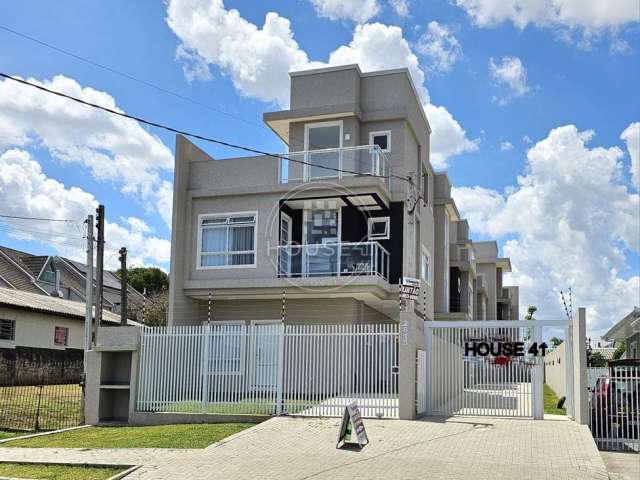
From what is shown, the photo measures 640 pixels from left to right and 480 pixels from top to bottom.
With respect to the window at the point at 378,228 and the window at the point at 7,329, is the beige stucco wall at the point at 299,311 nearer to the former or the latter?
the window at the point at 378,228

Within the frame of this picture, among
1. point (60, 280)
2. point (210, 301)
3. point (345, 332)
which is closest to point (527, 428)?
point (345, 332)

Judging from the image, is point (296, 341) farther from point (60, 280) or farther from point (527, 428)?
point (60, 280)

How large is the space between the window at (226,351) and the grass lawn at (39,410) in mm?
3982

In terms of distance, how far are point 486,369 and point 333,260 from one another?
6.98m

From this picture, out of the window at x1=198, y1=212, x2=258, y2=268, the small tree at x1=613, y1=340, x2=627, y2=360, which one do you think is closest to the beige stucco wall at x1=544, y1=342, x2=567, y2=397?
the small tree at x1=613, y1=340, x2=627, y2=360

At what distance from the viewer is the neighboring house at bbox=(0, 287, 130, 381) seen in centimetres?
2591

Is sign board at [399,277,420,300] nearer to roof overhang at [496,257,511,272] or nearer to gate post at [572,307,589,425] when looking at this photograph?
gate post at [572,307,589,425]

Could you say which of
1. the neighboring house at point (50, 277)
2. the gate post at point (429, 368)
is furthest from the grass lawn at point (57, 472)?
the neighboring house at point (50, 277)

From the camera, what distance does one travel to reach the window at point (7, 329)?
28703 mm

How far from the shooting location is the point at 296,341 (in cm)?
1736

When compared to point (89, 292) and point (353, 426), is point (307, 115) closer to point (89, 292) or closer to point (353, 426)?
point (89, 292)

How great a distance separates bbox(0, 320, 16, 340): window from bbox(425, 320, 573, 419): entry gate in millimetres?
18772

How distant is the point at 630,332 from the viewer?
31.1m

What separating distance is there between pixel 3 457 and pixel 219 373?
5.61 meters
